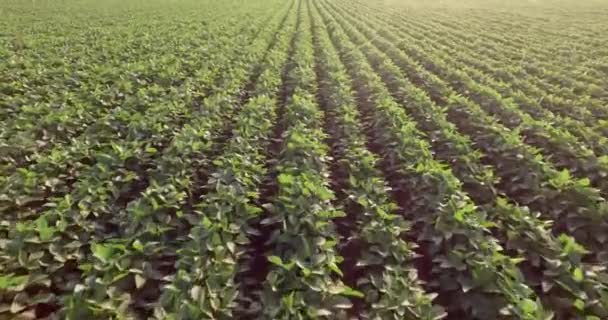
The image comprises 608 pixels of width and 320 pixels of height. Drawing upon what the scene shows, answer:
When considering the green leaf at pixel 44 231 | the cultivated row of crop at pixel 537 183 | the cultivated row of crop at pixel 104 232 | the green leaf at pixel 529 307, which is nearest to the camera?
the green leaf at pixel 529 307

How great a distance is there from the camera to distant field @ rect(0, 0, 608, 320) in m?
2.93

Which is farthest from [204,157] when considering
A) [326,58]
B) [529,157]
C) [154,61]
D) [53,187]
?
[326,58]

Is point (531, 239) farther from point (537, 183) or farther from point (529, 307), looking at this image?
point (537, 183)

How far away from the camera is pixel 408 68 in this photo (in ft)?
36.8

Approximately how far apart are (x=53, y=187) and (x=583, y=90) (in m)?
10.8

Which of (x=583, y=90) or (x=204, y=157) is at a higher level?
(x=583, y=90)

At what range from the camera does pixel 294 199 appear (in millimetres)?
3805

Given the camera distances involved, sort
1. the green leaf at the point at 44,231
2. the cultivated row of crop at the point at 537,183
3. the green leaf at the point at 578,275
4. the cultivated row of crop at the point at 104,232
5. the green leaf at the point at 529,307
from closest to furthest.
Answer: the green leaf at the point at 529,307 → the cultivated row of crop at the point at 104,232 → the green leaf at the point at 578,275 → the green leaf at the point at 44,231 → the cultivated row of crop at the point at 537,183

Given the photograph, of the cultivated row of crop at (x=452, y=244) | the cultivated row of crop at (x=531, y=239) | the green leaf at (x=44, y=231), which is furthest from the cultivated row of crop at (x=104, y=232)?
the cultivated row of crop at (x=531, y=239)

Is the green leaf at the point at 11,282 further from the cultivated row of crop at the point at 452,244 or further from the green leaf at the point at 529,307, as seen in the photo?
the green leaf at the point at 529,307

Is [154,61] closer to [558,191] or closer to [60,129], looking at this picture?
[60,129]

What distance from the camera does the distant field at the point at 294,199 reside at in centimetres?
293

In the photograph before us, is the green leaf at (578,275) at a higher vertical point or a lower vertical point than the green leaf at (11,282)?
higher

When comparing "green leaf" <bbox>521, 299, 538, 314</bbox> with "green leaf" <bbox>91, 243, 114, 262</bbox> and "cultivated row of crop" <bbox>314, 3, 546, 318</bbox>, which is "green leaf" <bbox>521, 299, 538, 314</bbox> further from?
"green leaf" <bbox>91, 243, 114, 262</bbox>
